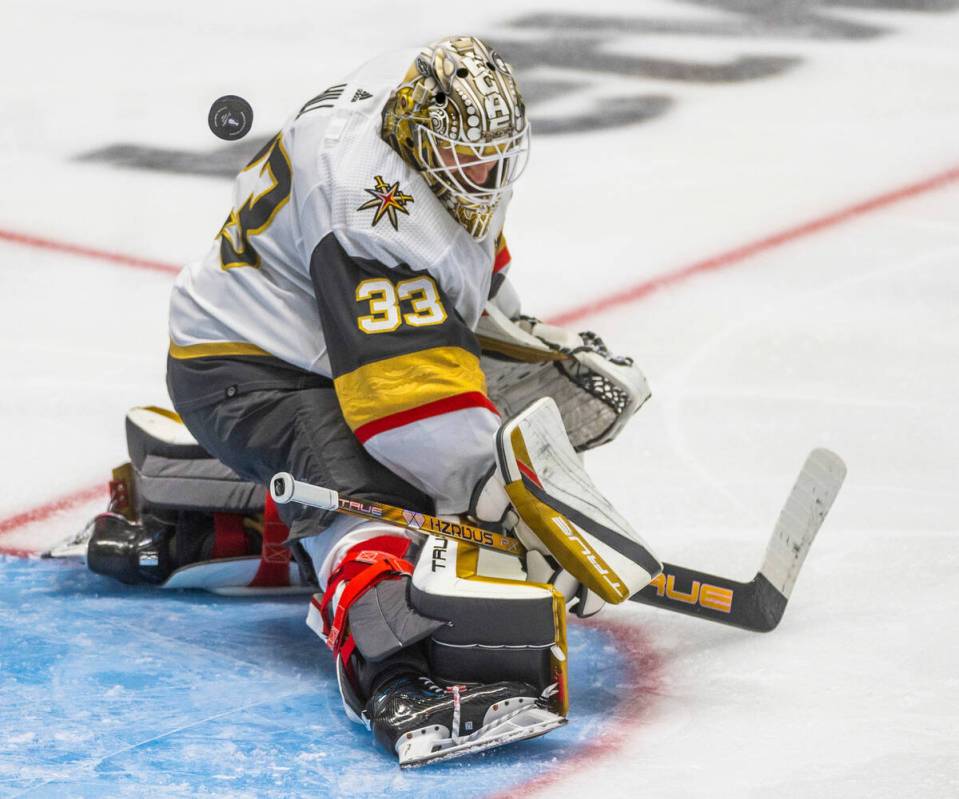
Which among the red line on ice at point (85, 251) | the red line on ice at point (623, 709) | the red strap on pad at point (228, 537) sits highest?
the red line on ice at point (85, 251)

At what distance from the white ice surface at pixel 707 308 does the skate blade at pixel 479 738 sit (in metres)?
0.09

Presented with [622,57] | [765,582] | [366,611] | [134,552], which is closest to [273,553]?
[134,552]

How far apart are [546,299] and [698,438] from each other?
Answer: 2.73 ft

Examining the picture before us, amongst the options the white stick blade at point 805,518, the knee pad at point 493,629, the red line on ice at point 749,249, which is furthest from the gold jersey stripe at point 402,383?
the red line on ice at point 749,249

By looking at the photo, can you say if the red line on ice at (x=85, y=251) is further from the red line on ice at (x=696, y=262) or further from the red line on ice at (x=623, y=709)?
the red line on ice at (x=623, y=709)

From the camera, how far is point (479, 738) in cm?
247

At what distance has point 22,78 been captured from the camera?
5.80 metres

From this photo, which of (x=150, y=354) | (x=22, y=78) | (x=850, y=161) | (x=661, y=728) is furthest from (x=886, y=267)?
(x=22, y=78)

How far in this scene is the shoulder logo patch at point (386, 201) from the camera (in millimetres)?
2654

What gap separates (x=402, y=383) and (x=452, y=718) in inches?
19.5

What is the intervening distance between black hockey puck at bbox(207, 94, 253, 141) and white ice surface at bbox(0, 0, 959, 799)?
943 millimetres

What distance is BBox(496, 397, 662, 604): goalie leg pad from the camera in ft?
8.51

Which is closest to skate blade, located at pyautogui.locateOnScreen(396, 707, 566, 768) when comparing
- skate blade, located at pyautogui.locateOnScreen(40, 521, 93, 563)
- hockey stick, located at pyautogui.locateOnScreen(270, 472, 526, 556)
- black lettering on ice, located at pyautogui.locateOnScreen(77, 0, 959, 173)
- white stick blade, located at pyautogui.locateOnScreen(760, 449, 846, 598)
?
hockey stick, located at pyautogui.locateOnScreen(270, 472, 526, 556)

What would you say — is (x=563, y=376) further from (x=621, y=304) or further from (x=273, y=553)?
(x=621, y=304)
